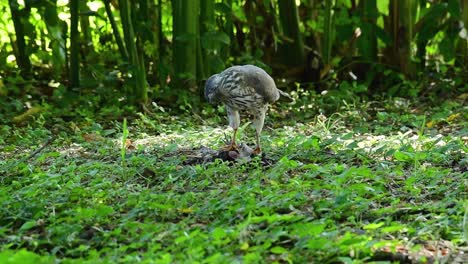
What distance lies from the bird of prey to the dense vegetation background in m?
0.32

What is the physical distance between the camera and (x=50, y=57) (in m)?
10.0

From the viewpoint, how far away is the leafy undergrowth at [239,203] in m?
3.87

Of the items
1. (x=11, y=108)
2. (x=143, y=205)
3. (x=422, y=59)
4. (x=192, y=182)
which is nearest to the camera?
(x=143, y=205)

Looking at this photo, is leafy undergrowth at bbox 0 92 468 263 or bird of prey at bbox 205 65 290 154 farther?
bird of prey at bbox 205 65 290 154

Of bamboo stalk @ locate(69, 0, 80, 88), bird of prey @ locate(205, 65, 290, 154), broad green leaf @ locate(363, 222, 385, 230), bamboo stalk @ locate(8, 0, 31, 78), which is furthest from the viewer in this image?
bamboo stalk @ locate(8, 0, 31, 78)

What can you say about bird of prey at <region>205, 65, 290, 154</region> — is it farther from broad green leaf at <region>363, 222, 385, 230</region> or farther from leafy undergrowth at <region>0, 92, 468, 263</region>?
broad green leaf at <region>363, 222, 385, 230</region>

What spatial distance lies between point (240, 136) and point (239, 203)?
9.91 feet

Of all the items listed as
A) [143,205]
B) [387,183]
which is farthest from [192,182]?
[387,183]

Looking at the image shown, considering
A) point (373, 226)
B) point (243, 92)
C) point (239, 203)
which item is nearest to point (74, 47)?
point (243, 92)

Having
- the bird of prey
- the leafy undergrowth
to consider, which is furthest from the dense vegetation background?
the bird of prey

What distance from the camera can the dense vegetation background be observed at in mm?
4078

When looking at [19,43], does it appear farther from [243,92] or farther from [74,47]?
[243,92]

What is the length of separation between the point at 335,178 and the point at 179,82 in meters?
4.94

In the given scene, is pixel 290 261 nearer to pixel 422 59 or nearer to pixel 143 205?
pixel 143 205
